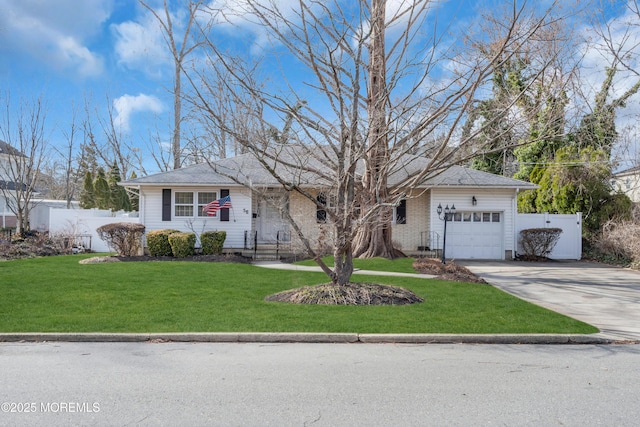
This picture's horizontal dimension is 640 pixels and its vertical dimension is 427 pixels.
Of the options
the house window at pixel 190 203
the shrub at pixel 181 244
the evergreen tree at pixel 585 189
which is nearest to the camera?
the shrub at pixel 181 244

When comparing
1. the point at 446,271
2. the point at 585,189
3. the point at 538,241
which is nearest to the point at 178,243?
the point at 446,271

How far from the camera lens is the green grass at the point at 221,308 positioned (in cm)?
776

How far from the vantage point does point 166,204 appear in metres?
20.5

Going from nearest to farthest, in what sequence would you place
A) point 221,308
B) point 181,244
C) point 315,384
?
1. point 315,384
2. point 221,308
3. point 181,244

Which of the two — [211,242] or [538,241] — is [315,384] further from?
[538,241]

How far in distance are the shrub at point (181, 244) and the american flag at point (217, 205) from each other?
6.13 ft

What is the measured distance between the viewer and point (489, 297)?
10812 mm

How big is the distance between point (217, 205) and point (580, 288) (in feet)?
43.7

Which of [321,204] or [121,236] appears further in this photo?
[121,236]

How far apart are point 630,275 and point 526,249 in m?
5.42

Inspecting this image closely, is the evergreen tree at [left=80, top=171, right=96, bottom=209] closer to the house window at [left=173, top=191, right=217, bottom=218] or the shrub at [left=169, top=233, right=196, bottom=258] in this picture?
the house window at [left=173, top=191, right=217, bottom=218]

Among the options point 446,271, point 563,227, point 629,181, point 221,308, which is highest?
point 629,181

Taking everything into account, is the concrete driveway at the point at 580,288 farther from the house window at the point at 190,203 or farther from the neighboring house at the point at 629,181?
the house window at the point at 190,203

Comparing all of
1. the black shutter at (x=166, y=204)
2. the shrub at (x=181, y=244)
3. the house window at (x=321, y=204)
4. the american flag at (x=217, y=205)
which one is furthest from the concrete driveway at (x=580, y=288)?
the black shutter at (x=166, y=204)
